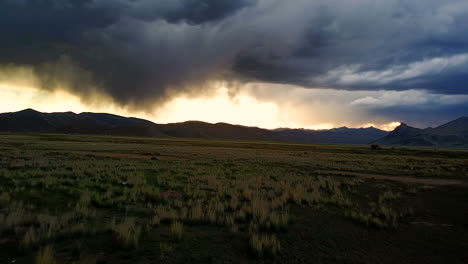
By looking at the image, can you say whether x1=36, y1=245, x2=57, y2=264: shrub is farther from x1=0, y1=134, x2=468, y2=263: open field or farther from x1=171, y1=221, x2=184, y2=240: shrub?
x1=171, y1=221, x2=184, y2=240: shrub

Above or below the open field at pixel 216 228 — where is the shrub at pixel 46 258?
above

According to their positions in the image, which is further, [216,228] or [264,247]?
[216,228]

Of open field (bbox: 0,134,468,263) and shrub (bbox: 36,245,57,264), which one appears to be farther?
open field (bbox: 0,134,468,263)

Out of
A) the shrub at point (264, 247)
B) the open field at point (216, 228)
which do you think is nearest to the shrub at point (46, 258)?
the open field at point (216, 228)

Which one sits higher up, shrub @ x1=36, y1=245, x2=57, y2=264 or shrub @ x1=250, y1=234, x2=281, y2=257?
shrub @ x1=36, y1=245, x2=57, y2=264

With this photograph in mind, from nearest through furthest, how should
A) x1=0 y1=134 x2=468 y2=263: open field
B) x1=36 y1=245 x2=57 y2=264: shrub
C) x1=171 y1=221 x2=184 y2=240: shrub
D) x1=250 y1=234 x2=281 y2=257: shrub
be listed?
1. x1=36 y1=245 x2=57 y2=264: shrub
2. x1=0 y1=134 x2=468 y2=263: open field
3. x1=250 y1=234 x2=281 y2=257: shrub
4. x1=171 y1=221 x2=184 y2=240: shrub

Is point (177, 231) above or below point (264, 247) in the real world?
above

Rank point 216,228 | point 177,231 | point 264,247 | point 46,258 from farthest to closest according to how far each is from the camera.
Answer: point 216,228 → point 177,231 → point 264,247 → point 46,258

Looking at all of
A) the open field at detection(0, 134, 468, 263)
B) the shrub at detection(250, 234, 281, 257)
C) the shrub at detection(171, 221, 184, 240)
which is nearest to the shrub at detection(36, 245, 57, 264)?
the open field at detection(0, 134, 468, 263)

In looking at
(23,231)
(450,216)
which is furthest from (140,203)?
(450,216)

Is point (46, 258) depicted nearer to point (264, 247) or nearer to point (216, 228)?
point (216, 228)

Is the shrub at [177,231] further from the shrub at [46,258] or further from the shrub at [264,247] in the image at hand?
the shrub at [46,258]

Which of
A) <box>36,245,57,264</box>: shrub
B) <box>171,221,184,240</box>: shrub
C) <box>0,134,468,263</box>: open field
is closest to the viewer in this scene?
<box>36,245,57,264</box>: shrub

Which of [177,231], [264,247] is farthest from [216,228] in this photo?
[264,247]
